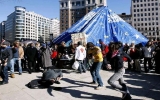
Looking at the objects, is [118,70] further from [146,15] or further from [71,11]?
[71,11]

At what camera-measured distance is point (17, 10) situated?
14662cm

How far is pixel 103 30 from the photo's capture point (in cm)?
1808

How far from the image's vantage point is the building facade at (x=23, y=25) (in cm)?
14875

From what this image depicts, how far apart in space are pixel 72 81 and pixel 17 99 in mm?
3018

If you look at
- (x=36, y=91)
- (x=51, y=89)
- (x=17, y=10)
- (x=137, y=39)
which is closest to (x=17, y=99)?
(x=36, y=91)

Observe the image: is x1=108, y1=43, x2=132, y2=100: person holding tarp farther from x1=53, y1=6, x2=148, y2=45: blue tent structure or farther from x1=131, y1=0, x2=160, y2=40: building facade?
x1=131, y1=0, x2=160, y2=40: building facade

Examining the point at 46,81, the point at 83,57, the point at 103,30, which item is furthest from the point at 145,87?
the point at 103,30

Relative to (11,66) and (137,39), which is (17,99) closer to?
(11,66)

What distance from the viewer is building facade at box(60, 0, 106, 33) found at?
11500cm

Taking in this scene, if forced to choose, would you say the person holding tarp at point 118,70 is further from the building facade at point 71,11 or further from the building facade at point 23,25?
the building facade at point 23,25

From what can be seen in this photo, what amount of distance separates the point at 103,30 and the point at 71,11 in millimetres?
101905

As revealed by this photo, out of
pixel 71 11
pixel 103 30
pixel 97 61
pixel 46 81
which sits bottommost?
pixel 46 81

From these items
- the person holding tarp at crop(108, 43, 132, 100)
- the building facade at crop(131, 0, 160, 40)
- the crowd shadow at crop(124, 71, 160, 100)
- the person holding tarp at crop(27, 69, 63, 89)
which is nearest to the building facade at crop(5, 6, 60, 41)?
the building facade at crop(131, 0, 160, 40)

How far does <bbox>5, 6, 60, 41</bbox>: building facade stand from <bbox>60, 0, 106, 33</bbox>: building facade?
28401mm
